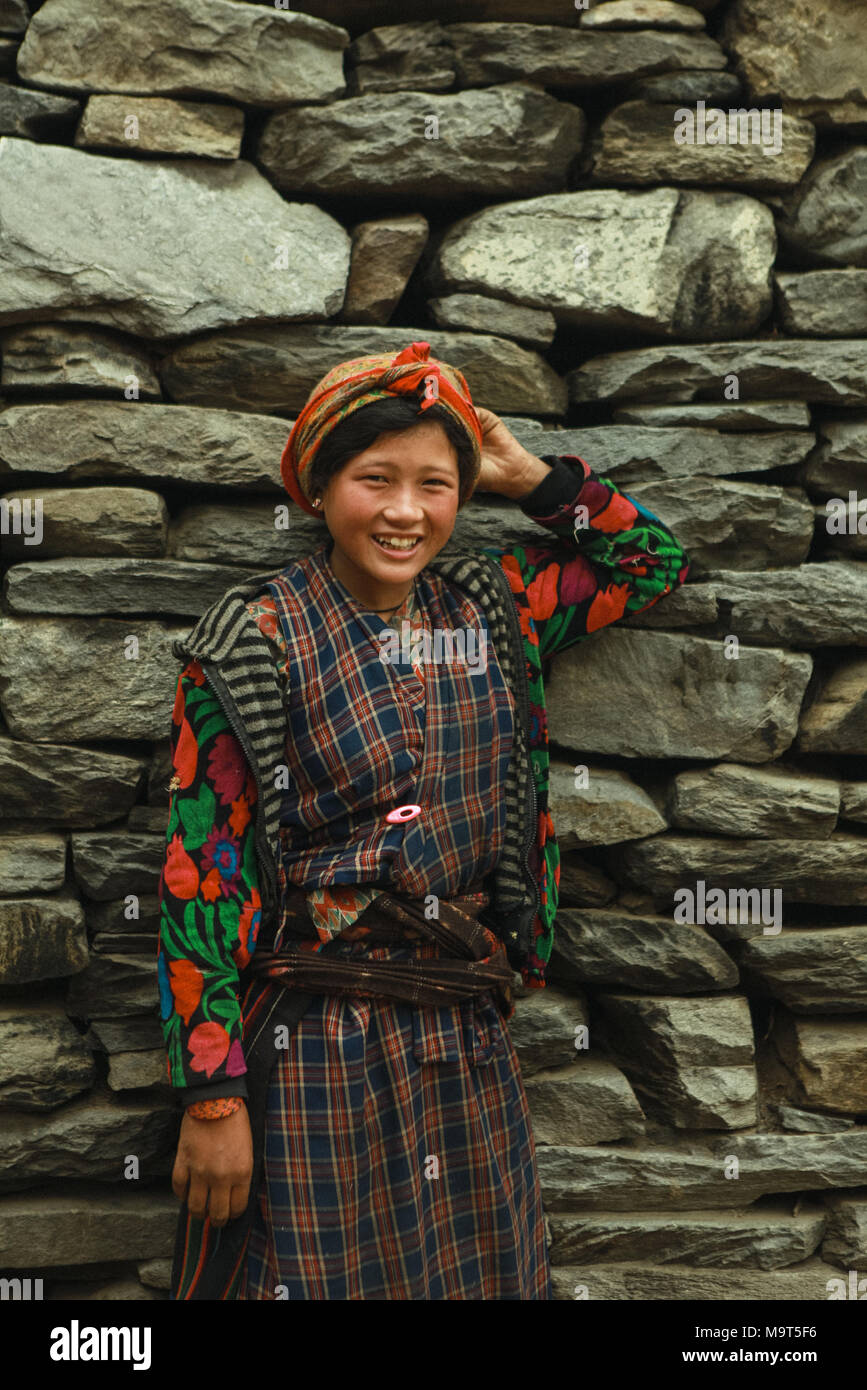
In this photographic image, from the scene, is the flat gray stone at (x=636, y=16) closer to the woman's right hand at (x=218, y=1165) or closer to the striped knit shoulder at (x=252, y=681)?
the striped knit shoulder at (x=252, y=681)

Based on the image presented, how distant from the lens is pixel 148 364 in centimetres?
252

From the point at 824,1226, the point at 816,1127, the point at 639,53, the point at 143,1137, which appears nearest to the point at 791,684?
the point at 816,1127

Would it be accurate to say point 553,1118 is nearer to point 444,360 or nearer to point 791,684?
point 791,684

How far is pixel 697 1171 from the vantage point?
8.63 feet

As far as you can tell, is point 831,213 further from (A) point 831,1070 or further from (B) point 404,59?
(A) point 831,1070

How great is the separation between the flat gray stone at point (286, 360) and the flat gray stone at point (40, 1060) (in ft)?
4.05

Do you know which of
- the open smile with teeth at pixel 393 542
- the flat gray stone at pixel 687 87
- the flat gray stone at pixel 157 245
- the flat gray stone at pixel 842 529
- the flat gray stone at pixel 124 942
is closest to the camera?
the open smile with teeth at pixel 393 542

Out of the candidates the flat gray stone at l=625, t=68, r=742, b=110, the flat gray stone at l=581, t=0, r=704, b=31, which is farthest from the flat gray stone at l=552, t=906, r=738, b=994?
the flat gray stone at l=581, t=0, r=704, b=31

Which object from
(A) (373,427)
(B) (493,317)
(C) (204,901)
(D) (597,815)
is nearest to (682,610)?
(D) (597,815)

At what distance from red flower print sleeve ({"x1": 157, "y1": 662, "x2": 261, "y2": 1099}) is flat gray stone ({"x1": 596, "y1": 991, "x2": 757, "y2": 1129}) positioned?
1.02m

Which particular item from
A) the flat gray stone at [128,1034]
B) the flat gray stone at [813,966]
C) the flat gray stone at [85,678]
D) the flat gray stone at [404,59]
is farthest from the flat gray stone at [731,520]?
the flat gray stone at [128,1034]

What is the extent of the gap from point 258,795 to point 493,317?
122 cm

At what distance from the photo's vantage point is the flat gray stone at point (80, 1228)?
2.49m

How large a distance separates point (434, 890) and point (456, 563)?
2.19 feet
